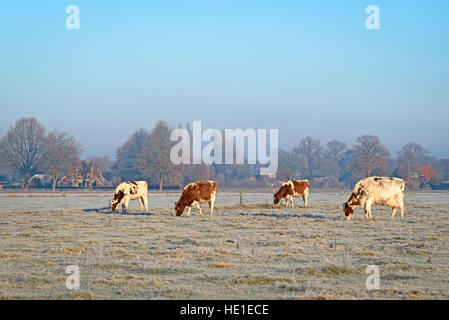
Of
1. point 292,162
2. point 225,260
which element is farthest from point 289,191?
point 292,162

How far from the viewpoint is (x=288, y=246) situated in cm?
1556

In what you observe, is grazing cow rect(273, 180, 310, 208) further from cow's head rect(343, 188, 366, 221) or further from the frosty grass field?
the frosty grass field

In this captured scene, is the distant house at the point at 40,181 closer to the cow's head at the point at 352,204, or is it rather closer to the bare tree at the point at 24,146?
the bare tree at the point at 24,146

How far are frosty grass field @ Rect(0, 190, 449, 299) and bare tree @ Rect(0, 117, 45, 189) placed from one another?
250 ft

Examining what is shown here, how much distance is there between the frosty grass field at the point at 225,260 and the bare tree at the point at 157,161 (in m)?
68.6

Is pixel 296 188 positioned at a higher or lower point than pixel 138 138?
lower

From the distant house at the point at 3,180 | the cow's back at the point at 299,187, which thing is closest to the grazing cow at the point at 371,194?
the cow's back at the point at 299,187

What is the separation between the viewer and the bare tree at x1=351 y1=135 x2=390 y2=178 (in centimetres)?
10175

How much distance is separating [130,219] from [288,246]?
12.6 meters

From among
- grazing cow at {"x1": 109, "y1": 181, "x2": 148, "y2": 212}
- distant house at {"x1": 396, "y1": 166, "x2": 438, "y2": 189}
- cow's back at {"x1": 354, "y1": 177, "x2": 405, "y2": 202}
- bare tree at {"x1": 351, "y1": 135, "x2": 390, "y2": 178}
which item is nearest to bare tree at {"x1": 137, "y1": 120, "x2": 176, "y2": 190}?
bare tree at {"x1": 351, "y1": 135, "x2": 390, "y2": 178}

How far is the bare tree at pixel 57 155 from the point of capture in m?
91.4
